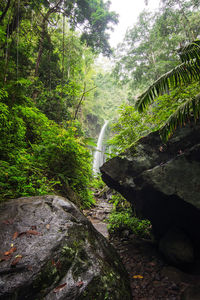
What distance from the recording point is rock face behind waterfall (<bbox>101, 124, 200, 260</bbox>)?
330cm

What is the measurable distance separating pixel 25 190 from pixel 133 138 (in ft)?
13.4

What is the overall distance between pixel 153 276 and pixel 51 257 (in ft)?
7.72

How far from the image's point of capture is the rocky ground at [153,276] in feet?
8.16

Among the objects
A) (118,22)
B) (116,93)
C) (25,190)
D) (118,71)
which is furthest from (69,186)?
(116,93)

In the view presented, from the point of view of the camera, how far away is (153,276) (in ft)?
9.79

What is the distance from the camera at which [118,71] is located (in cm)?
1759

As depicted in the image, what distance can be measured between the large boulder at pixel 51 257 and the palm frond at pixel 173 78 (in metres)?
3.23

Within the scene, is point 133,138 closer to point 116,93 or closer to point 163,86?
point 163,86

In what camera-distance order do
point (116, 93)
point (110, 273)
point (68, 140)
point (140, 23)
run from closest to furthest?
point (110, 273) → point (68, 140) → point (140, 23) → point (116, 93)

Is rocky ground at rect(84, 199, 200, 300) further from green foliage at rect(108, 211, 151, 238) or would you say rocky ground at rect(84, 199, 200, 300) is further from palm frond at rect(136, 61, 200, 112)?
palm frond at rect(136, 61, 200, 112)

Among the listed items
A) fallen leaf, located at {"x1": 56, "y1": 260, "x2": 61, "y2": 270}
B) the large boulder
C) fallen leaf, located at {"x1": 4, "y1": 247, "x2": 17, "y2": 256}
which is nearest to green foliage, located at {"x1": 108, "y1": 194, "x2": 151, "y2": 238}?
the large boulder

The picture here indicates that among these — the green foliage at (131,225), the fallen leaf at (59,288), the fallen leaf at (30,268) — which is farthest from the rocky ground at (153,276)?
the fallen leaf at (30,268)

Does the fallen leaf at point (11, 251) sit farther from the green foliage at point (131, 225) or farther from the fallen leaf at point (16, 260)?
the green foliage at point (131, 225)

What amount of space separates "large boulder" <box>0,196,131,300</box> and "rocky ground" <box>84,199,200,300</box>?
0.75 m
